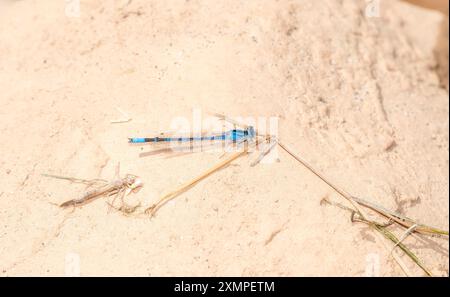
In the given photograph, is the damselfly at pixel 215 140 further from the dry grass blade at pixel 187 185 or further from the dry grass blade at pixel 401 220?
the dry grass blade at pixel 401 220

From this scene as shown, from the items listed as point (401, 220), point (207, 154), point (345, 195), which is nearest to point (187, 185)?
point (207, 154)

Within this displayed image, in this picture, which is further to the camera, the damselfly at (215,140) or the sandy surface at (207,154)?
the damselfly at (215,140)

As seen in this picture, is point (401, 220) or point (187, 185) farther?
point (401, 220)

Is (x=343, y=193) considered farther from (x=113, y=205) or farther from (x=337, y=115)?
(x=113, y=205)

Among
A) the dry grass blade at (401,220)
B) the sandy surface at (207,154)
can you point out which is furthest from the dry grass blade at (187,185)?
the dry grass blade at (401,220)

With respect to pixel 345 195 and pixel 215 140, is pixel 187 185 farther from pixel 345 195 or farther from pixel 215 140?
pixel 345 195

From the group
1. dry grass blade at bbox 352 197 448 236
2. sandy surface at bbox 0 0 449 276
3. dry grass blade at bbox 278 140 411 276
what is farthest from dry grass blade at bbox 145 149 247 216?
dry grass blade at bbox 352 197 448 236

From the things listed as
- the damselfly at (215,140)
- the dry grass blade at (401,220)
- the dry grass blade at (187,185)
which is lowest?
the dry grass blade at (401,220)

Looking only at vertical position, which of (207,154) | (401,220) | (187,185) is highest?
(207,154)

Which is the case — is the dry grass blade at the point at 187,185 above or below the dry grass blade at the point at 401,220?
above
